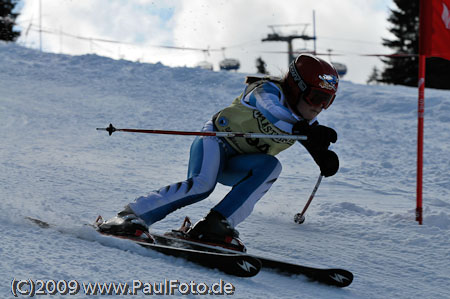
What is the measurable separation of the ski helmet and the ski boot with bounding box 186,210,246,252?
83 centimetres

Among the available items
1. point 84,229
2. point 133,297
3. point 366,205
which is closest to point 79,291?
point 133,297

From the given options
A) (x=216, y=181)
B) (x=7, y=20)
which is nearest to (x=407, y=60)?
(x=7, y=20)

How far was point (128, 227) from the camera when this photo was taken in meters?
2.94

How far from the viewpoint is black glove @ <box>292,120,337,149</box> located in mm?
3068

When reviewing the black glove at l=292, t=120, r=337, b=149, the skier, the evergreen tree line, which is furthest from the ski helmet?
the evergreen tree line

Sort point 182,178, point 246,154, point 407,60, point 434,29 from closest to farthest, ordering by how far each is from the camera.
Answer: point 246,154, point 434,29, point 182,178, point 407,60

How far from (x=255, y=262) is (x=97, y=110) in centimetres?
662

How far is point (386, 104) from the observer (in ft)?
32.2

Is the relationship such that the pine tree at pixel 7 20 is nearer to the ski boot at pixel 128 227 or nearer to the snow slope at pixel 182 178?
the snow slope at pixel 182 178

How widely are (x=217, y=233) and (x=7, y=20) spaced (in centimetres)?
2595

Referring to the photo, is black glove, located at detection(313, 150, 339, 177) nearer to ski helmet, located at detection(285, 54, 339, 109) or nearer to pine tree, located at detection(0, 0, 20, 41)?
ski helmet, located at detection(285, 54, 339, 109)

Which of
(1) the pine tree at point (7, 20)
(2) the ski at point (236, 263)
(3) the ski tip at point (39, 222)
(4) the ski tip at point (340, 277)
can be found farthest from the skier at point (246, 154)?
(1) the pine tree at point (7, 20)

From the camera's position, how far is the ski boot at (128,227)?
9.60ft

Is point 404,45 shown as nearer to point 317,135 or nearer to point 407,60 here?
point 407,60
